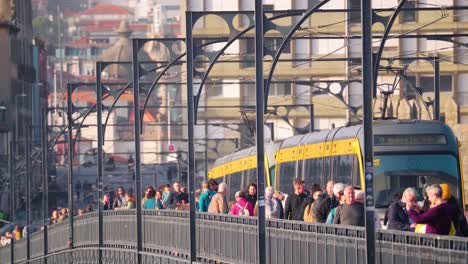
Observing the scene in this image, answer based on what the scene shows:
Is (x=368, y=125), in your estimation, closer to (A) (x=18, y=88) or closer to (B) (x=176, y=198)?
(B) (x=176, y=198)

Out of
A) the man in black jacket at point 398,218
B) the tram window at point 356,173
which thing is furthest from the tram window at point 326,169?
the man in black jacket at point 398,218

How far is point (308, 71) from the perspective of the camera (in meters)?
105

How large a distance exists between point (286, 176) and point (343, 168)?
23.2ft

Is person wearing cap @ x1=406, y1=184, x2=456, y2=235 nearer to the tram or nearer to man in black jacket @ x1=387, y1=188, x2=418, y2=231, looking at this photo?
man in black jacket @ x1=387, y1=188, x2=418, y2=231

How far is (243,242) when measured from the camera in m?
28.6

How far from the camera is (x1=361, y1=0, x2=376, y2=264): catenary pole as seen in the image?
63.2ft

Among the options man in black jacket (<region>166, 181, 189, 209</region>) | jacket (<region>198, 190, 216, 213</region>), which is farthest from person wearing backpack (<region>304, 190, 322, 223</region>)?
man in black jacket (<region>166, 181, 189, 209</region>)

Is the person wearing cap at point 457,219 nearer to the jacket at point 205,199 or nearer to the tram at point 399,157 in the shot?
the tram at point 399,157

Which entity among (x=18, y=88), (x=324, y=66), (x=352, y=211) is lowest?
(x=352, y=211)

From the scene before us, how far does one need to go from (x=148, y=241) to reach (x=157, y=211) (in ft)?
5.87

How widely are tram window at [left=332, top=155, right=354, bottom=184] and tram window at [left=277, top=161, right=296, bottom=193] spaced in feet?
15.7

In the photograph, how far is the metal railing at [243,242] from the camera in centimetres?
1952

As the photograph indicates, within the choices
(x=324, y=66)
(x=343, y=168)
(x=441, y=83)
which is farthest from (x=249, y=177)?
(x=324, y=66)

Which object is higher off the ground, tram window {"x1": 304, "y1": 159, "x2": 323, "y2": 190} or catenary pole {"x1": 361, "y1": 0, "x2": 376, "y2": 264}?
catenary pole {"x1": 361, "y1": 0, "x2": 376, "y2": 264}
